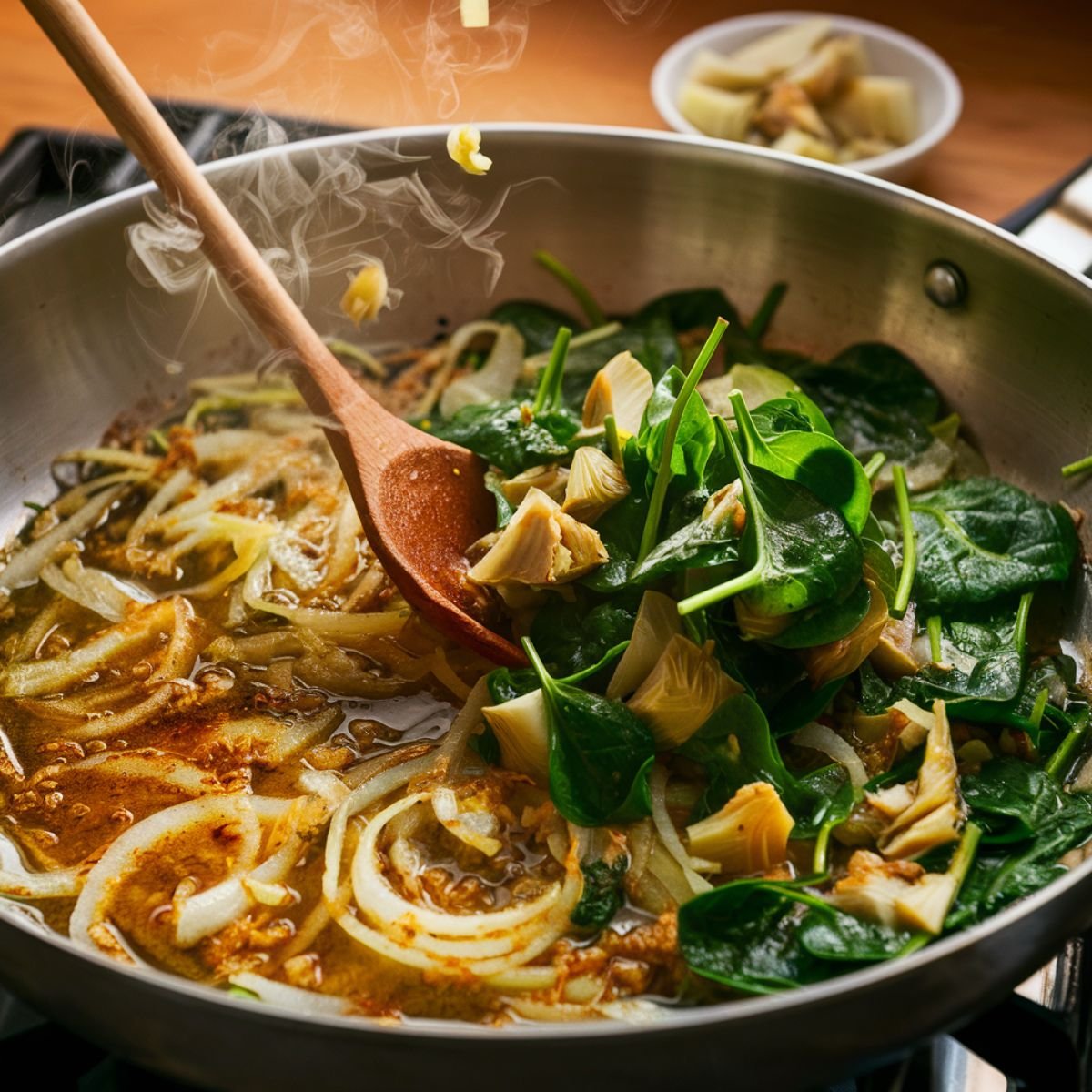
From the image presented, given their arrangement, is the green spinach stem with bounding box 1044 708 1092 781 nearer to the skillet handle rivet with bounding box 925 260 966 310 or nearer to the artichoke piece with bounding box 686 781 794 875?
the artichoke piece with bounding box 686 781 794 875

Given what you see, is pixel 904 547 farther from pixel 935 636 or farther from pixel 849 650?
pixel 849 650

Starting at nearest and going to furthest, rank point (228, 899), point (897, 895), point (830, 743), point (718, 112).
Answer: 1. point (897, 895)
2. point (228, 899)
3. point (830, 743)
4. point (718, 112)

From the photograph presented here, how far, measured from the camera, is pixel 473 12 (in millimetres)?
1931

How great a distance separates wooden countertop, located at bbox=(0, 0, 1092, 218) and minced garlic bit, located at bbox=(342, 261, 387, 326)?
0.40 m

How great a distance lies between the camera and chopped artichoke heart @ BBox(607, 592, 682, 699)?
1451mm

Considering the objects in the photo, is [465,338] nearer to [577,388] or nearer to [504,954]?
[577,388]

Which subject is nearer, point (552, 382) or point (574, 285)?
point (552, 382)

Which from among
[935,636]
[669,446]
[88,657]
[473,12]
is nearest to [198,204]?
[473,12]

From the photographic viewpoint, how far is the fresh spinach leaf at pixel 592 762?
140 cm

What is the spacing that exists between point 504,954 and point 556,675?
347mm

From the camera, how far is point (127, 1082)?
4.20ft

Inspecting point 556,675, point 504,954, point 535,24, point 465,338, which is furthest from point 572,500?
point 535,24

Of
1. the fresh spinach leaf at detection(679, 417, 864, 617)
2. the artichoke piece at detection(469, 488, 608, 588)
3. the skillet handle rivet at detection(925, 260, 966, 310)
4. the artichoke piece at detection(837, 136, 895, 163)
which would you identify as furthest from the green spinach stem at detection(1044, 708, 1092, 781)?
the artichoke piece at detection(837, 136, 895, 163)

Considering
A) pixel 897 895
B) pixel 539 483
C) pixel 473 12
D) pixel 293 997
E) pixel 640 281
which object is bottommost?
pixel 293 997
